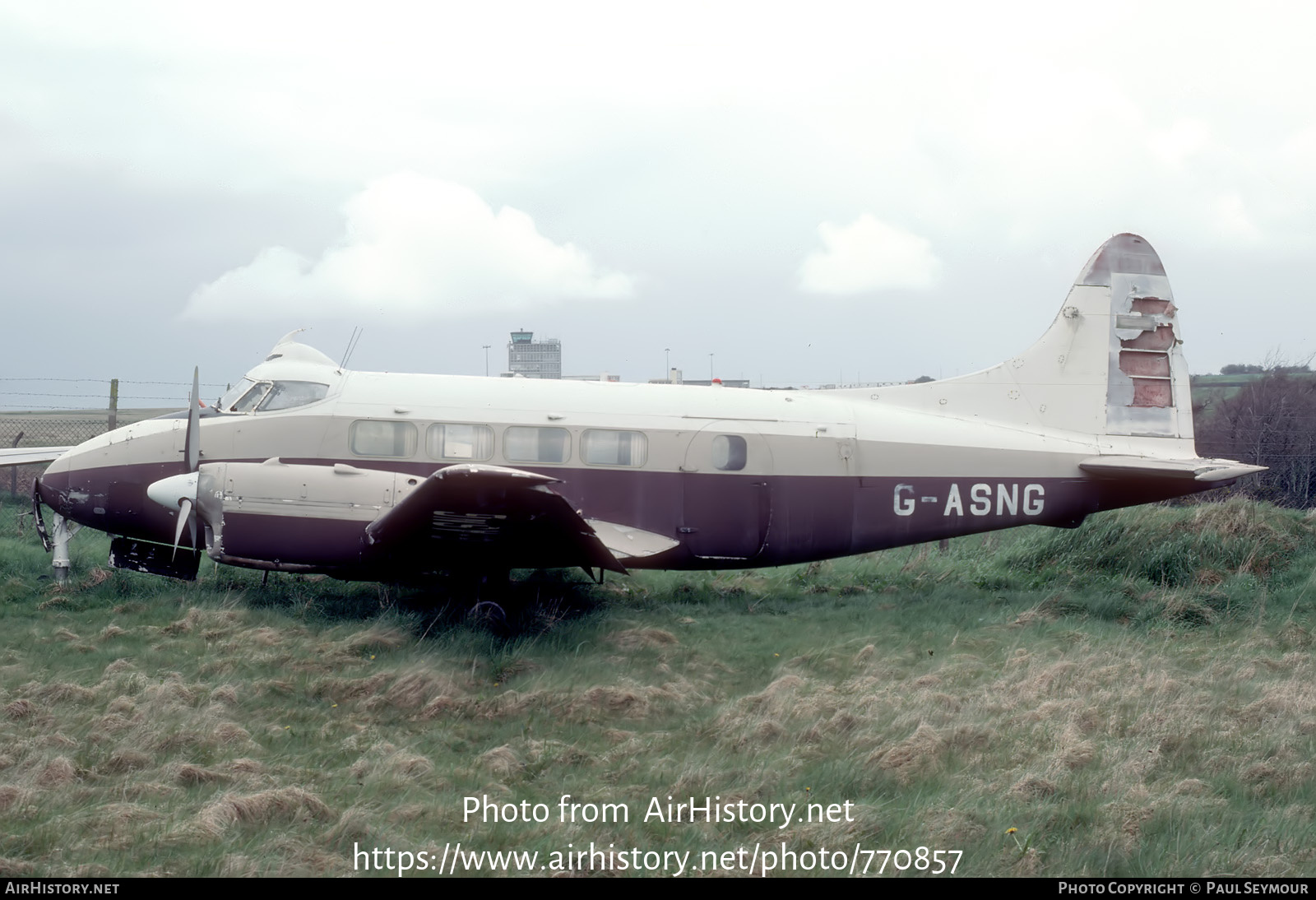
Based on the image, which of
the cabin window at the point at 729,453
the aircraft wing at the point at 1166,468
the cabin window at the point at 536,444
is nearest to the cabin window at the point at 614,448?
the cabin window at the point at 536,444

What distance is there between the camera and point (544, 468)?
9734 millimetres

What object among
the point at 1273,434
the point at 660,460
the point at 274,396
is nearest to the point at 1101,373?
the point at 660,460

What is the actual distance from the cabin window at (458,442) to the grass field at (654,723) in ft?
5.63

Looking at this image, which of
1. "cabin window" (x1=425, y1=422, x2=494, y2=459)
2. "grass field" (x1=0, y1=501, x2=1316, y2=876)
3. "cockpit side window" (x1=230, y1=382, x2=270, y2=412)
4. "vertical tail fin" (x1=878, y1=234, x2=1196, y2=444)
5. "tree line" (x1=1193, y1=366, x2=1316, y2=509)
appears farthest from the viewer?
"tree line" (x1=1193, y1=366, x2=1316, y2=509)

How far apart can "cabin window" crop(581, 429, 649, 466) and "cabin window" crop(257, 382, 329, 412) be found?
305 centimetres

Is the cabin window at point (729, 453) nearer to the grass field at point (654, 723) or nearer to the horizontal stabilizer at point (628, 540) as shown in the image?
the horizontal stabilizer at point (628, 540)

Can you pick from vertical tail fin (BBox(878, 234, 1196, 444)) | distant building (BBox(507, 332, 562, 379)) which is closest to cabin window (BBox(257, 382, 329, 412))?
vertical tail fin (BBox(878, 234, 1196, 444))

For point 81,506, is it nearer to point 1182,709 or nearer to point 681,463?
point 681,463

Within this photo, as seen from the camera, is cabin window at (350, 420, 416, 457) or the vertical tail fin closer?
cabin window at (350, 420, 416, 457)

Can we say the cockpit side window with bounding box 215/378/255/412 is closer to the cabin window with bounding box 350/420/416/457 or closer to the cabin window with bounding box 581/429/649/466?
the cabin window with bounding box 350/420/416/457

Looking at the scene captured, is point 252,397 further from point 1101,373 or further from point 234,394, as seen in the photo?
point 1101,373

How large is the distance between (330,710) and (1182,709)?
6.74 m

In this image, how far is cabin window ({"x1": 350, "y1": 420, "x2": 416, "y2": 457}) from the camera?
9703 millimetres
